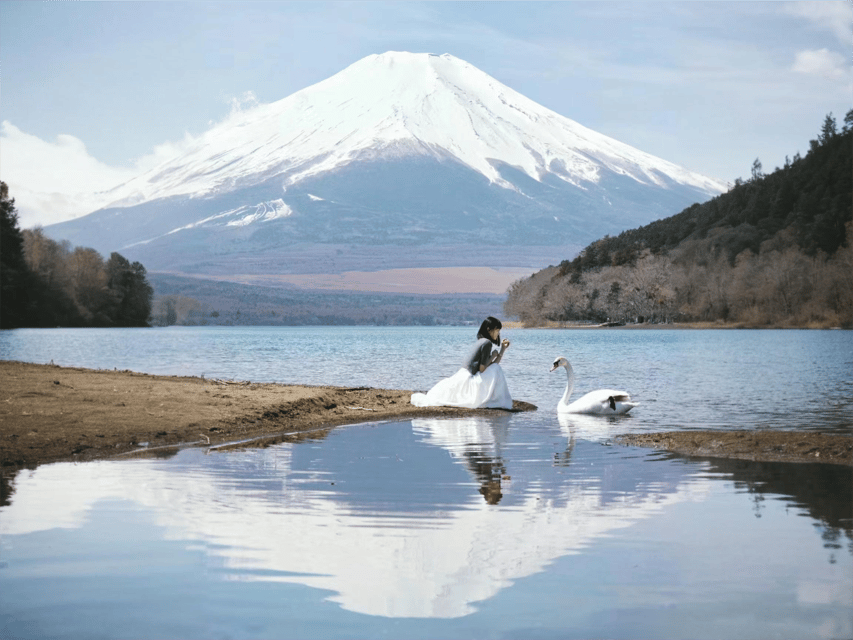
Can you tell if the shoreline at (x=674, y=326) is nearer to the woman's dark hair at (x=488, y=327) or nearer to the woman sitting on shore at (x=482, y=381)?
the woman sitting on shore at (x=482, y=381)

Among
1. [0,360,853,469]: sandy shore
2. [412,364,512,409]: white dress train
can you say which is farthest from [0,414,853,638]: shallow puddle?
[412,364,512,409]: white dress train

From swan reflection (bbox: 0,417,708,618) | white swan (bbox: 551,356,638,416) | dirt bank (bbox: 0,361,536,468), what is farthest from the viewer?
white swan (bbox: 551,356,638,416)

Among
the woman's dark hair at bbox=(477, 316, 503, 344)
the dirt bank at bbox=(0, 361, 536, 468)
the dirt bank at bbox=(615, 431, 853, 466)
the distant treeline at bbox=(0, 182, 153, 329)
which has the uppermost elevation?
the distant treeline at bbox=(0, 182, 153, 329)

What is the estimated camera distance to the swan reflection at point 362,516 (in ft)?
20.1

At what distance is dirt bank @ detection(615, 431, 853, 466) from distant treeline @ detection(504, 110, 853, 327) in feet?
270

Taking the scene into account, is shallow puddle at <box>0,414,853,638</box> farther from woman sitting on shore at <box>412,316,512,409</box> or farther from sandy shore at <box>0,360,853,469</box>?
woman sitting on shore at <box>412,316,512,409</box>

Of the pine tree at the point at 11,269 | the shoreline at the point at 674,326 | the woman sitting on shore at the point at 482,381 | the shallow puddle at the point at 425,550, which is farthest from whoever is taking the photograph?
the shoreline at the point at 674,326

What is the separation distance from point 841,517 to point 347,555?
13.8 feet

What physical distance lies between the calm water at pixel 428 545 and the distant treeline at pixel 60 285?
82.9 meters

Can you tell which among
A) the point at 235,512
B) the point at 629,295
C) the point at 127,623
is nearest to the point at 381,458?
the point at 235,512

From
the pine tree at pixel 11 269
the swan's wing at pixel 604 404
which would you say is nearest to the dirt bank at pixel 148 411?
the swan's wing at pixel 604 404

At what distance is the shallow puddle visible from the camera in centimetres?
533

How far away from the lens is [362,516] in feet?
26.2

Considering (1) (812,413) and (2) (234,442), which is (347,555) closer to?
(2) (234,442)
